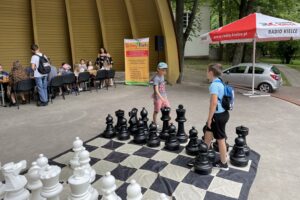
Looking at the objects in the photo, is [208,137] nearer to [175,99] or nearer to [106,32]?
[175,99]

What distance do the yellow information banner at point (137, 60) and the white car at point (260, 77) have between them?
3590mm

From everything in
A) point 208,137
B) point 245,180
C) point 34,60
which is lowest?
point 245,180

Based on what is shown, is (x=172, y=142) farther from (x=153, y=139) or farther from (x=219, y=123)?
(x=219, y=123)

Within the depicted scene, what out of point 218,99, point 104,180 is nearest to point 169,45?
point 218,99

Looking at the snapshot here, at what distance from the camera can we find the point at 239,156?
3354 millimetres

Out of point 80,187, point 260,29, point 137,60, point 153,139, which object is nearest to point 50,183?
point 80,187

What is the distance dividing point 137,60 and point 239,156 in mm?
7603

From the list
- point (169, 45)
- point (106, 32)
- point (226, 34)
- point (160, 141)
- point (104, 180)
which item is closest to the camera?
point (104, 180)

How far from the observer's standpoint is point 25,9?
377 inches

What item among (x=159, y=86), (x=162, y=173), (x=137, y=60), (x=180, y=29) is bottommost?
(x=162, y=173)

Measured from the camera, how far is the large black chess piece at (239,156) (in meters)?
3.32

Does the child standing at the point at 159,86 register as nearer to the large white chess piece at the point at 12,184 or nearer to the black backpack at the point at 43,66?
the large white chess piece at the point at 12,184

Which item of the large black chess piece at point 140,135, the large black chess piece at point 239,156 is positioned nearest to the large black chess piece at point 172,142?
the large black chess piece at point 140,135

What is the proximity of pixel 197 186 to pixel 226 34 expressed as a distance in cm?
601
